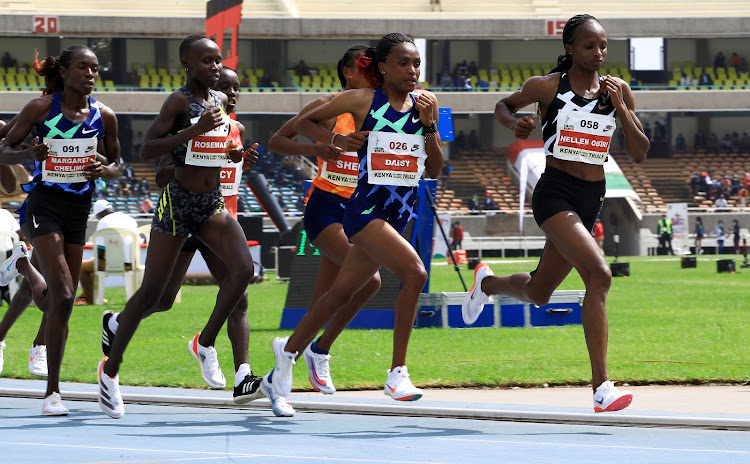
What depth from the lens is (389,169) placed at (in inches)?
240

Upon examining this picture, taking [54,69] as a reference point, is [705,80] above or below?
below

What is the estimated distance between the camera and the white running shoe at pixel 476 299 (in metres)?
7.87

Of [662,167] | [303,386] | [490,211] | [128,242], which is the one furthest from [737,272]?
[662,167]

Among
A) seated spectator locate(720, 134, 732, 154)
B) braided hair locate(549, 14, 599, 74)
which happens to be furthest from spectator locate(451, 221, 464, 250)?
braided hair locate(549, 14, 599, 74)

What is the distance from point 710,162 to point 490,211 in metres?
12.2

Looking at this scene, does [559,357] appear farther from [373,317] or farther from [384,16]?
[384,16]

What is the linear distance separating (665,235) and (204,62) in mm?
37062

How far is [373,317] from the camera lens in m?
12.8

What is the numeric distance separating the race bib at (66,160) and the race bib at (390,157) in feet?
5.93

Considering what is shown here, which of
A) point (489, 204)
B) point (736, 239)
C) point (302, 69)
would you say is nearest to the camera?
point (736, 239)

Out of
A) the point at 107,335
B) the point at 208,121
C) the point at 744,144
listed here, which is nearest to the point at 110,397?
the point at 107,335

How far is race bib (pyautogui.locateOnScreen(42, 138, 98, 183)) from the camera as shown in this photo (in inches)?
269

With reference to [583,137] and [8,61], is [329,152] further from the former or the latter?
[8,61]

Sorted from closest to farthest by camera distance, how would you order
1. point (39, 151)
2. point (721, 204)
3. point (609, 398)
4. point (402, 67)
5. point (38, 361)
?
point (609, 398) < point (402, 67) < point (39, 151) < point (38, 361) < point (721, 204)
